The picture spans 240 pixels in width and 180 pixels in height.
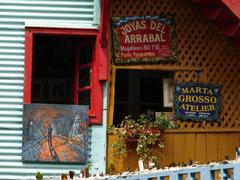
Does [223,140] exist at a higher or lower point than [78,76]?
lower

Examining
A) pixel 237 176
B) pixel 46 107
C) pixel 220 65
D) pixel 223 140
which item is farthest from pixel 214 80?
pixel 237 176

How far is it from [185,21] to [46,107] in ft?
9.83

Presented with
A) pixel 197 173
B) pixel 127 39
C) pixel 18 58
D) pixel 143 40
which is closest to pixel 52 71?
pixel 18 58

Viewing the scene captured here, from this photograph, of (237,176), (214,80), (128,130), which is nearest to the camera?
(237,176)

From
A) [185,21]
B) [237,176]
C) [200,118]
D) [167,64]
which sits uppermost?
[185,21]

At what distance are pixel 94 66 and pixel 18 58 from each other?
1.34 metres

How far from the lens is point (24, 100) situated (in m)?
12.1

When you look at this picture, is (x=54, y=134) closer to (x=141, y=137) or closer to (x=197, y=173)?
(x=141, y=137)

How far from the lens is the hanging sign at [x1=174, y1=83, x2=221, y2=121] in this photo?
12547mm

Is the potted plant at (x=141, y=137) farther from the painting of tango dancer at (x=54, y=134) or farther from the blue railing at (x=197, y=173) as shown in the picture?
the blue railing at (x=197, y=173)

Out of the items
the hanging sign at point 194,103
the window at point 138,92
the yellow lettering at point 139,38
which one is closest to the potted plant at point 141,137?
the hanging sign at point 194,103

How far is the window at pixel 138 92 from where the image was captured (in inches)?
576

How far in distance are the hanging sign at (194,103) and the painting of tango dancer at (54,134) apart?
1.71m

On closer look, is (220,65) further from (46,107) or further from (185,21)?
(46,107)
